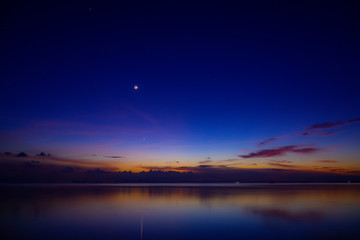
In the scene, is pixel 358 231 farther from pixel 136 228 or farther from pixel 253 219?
pixel 136 228

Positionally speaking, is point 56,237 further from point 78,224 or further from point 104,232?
point 78,224

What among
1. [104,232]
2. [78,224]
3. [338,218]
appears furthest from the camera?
[338,218]

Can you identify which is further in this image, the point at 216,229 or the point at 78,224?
the point at 78,224

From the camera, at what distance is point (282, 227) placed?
61.5 ft

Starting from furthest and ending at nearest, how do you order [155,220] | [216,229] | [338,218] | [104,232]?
[338,218] → [155,220] → [216,229] → [104,232]

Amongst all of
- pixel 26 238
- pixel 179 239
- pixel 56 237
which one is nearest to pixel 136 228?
pixel 179 239

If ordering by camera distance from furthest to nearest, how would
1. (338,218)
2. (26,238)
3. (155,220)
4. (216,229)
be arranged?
(338,218) → (155,220) → (216,229) → (26,238)

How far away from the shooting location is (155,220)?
858 inches

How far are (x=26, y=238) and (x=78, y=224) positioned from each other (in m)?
4.58

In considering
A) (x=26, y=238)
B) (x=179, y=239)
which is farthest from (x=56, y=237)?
(x=179, y=239)

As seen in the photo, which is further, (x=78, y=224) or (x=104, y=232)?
(x=78, y=224)

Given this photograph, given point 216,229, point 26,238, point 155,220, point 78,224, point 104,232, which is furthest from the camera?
point 155,220

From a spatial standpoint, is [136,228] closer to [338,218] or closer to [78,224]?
[78,224]

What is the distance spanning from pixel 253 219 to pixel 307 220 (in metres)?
4.73
